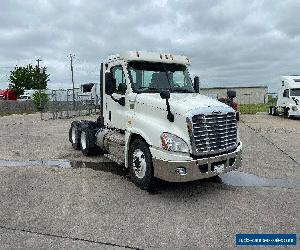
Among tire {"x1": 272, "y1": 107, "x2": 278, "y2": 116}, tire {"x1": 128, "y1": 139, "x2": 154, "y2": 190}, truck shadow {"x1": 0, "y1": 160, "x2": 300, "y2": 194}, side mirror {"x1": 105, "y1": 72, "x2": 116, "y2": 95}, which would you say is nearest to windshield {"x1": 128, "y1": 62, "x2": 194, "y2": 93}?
side mirror {"x1": 105, "y1": 72, "x2": 116, "y2": 95}

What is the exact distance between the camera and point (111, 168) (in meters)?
9.11

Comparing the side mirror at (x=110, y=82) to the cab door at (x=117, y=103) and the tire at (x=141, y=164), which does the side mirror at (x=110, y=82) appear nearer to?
the cab door at (x=117, y=103)

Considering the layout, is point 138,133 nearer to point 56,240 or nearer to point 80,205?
point 80,205

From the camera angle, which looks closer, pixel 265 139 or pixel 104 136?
pixel 104 136

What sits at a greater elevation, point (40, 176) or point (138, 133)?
point (138, 133)

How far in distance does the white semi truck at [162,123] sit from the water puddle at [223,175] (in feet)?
1.79

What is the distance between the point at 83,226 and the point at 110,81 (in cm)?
379

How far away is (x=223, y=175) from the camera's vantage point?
855 centimetres

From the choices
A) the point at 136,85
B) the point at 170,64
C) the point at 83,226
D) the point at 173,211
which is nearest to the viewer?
the point at 83,226

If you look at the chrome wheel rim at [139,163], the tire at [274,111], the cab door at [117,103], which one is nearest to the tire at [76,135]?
the cab door at [117,103]

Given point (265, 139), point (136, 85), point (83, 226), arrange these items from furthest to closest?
1. point (265, 139)
2. point (136, 85)
3. point (83, 226)

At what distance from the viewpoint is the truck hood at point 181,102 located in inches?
255

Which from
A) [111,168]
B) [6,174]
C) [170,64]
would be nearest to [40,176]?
[6,174]

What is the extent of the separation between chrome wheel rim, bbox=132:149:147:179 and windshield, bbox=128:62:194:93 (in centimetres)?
140
